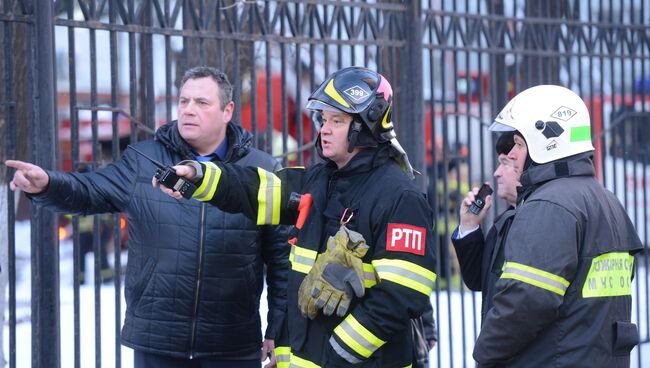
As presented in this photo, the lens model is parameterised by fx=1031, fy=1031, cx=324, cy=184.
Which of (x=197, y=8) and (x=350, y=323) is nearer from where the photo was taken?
(x=350, y=323)

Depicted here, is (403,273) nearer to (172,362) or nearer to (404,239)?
(404,239)

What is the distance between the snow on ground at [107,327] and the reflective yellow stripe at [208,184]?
2.24 metres

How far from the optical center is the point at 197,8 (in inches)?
218

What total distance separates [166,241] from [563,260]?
1.72 metres

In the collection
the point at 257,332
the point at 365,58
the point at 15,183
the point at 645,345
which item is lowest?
the point at 645,345

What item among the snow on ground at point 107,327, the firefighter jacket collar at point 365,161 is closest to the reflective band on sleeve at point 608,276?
the firefighter jacket collar at point 365,161

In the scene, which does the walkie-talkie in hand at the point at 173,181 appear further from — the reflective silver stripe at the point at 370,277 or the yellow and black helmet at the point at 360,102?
the reflective silver stripe at the point at 370,277

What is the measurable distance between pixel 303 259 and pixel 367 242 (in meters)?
0.25

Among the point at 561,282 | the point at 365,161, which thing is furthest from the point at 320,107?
the point at 561,282

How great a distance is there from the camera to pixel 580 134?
3.67 m

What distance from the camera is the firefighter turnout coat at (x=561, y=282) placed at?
3418 mm

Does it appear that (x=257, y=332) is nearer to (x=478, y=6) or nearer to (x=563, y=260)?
(x=563, y=260)

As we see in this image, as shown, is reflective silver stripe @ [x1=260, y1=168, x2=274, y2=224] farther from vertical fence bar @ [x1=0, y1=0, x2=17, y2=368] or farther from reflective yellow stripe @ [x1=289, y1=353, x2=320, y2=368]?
vertical fence bar @ [x1=0, y1=0, x2=17, y2=368]

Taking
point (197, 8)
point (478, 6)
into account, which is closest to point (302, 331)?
point (197, 8)
